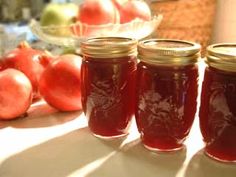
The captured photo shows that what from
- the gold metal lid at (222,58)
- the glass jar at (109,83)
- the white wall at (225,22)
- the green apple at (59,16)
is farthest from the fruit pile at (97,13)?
the gold metal lid at (222,58)

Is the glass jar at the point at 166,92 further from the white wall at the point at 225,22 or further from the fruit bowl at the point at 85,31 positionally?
the white wall at the point at 225,22

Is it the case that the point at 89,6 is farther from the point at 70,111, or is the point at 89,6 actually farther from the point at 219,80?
the point at 219,80

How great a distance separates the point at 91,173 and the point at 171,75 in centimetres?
13

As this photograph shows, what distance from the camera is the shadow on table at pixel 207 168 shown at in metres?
0.37

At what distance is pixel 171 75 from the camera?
37 cm

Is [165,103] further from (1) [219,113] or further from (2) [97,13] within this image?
(2) [97,13]

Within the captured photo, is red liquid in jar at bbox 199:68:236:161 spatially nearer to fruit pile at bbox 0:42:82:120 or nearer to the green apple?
fruit pile at bbox 0:42:82:120

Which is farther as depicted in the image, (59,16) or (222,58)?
(59,16)

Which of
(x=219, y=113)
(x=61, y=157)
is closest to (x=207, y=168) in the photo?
(x=219, y=113)

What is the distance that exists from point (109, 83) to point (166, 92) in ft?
0.25

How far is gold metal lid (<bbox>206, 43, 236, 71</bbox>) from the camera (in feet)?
1.12

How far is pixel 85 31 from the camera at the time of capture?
696 mm

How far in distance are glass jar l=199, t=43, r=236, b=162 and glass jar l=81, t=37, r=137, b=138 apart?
91 mm

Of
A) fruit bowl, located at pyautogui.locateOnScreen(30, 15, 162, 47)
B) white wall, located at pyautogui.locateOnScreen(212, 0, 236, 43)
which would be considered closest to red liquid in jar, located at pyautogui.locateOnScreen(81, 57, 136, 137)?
fruit bowl, located at pyautogui.locateOnScreen(30, 15, 162, 47)
